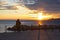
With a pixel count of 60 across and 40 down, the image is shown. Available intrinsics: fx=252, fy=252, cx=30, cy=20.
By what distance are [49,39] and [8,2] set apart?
37.8ft

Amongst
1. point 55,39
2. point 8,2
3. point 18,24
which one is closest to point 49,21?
point 18,24

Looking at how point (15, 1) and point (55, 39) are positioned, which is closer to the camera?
point (55, 39)

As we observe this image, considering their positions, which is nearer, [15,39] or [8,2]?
[15,39]

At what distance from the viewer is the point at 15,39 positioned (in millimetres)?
20547

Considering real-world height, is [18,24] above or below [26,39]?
below

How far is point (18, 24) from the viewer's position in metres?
34.5

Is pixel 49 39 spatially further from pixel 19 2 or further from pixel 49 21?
pixel 49 21

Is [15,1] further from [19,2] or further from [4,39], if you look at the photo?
[4,39]

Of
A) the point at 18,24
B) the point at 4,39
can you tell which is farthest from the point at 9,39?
the point at 18,24

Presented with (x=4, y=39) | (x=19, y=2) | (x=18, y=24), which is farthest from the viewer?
(x=18, y=24)

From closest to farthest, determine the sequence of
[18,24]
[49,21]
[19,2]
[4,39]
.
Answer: [4,39] < [19,2] < [18,24] < [49,21]

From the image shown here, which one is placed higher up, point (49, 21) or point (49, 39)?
point (49, 39)

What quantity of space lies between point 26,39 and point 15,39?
35.8 inches

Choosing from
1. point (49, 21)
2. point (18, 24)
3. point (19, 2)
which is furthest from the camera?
point (49, 21)
